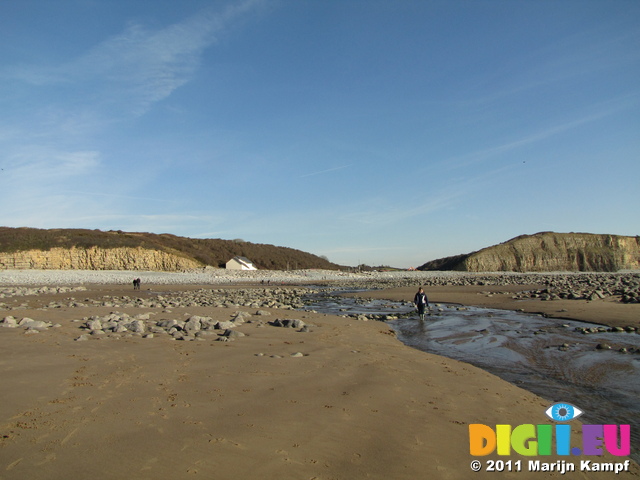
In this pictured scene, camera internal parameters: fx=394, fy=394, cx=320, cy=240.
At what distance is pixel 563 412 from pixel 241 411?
4.56 m

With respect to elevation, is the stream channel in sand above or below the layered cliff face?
below

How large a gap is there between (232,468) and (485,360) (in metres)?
7.40

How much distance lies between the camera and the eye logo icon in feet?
17.7

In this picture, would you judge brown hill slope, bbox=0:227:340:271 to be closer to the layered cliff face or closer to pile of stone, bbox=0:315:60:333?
the layered cliff face

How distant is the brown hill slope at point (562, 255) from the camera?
303 feet

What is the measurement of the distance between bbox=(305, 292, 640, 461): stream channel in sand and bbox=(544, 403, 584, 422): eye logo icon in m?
0.12

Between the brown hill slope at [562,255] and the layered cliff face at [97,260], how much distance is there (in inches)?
2609

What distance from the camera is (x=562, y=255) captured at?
307 feet

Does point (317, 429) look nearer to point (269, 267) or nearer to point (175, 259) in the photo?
point (175, 259)

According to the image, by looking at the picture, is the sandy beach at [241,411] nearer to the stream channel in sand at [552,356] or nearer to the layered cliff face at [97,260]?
the stream channel in sand at [552,356]

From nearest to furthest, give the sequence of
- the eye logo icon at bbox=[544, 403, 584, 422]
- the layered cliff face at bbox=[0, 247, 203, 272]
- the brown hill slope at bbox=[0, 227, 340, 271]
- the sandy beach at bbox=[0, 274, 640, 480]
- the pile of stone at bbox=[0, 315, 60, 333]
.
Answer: the sandy beach at bbox=[0, 274, 640, 480] < the eye logo icon at bbox=[544, 403, 584, 422] < the pile of stone at bbox=[0, 315, 60, 333] < the layered cliff face at bbox=[0, 247, 203, 272] < the brown hill slope at bbox=[0, 227, 340, 271]

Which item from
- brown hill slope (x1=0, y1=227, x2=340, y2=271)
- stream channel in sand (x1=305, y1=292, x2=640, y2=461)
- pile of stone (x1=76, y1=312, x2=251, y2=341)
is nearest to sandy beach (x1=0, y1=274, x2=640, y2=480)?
pile of stone (x1=76, y1=312, x2=251, y2=341)

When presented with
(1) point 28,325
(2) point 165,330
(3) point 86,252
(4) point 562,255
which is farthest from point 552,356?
(4) point 562,255
